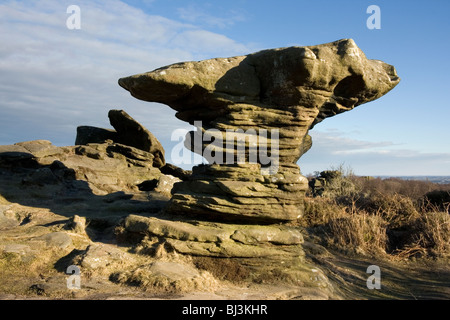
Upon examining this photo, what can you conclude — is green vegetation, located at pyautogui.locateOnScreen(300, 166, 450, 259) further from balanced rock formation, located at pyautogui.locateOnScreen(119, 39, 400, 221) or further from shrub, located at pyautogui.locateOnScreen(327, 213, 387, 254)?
balanced rock formation, located at pyautogui.locateOnScreen(119, 39, 400, 221)

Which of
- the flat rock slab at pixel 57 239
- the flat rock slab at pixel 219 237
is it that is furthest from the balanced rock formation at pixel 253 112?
the flat rock slab at pixel 57 239

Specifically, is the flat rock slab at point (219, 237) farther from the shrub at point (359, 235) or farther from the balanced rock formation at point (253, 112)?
the shrub at point (359, 235)

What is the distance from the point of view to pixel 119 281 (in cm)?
679

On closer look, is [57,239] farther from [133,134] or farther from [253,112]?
[133,134]

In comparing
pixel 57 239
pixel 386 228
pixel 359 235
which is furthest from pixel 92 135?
pixel 386 228

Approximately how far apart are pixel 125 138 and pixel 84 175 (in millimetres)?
5245

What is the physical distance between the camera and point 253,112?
29.1 feet

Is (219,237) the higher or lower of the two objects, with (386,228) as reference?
higher

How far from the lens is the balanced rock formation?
8367mm

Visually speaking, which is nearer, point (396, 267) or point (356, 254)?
point (396, 267)

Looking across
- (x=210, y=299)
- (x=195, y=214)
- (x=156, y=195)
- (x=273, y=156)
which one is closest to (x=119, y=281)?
(x=210, y=299)

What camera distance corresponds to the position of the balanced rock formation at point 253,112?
837cm

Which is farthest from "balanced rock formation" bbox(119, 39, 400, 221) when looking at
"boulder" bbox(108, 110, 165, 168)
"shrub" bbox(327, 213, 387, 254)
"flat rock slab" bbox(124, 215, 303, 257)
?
"boulder" bbox(108, 110, 165, 168)
